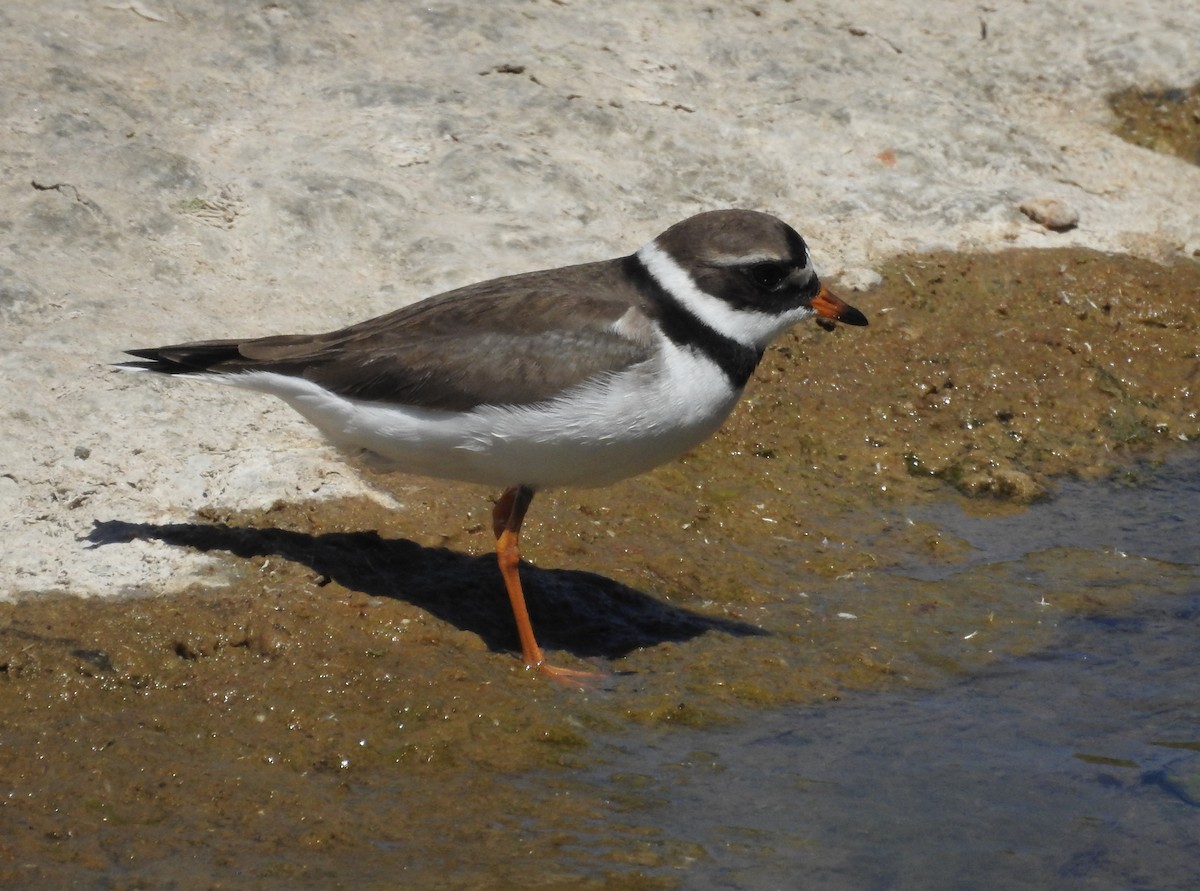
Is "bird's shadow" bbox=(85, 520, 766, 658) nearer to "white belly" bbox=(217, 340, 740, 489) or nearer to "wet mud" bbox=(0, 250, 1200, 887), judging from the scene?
"wet mud" bbox=(0, 250, 1200, 887)

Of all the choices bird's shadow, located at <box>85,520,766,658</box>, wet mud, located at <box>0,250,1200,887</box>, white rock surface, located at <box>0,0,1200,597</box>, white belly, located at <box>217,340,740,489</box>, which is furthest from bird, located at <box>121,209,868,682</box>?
white rock surface, located at <box>0,0,1200,597</box>

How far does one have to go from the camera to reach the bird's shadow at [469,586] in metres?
7.05

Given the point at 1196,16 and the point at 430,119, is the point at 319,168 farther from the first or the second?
the point at 1196,16

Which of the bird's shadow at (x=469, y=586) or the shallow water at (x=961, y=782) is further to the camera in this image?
the bird's shadow at (x=469, y=586)

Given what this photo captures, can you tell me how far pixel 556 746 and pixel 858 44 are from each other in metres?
7.44

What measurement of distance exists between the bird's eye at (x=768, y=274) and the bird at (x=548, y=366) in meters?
0.01

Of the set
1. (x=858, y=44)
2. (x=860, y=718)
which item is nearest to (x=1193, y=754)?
(x=860, y=718)

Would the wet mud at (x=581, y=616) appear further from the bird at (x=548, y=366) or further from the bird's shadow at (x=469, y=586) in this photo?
the bird at (x=548, y=366)

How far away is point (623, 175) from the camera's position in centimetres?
1034

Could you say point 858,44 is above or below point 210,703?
above

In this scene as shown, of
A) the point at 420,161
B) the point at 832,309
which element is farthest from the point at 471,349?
the point at 420,161

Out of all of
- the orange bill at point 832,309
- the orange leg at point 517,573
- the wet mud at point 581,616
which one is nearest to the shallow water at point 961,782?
the wet mud at point 581,616

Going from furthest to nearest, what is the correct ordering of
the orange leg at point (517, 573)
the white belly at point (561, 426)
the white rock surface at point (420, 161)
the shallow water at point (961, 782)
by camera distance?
the white rock surface at point (420, 161)
the orange leg at point (517, 573)
the white belly at point (561, 426)
the shallow water at point (961, 782)

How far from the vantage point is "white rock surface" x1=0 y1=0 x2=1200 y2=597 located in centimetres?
782
